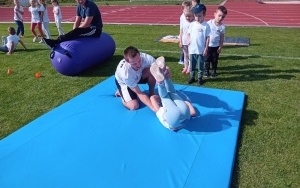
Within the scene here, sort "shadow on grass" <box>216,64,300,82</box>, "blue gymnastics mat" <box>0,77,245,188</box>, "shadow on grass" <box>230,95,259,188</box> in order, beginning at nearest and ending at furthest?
1. "blue gymnastics mat" <box>0,77,245,188</box>
2. "shadow on grass" <box>230,95,259,188</box>
3. "shadow on grass" <box>216,64,300,82</box>

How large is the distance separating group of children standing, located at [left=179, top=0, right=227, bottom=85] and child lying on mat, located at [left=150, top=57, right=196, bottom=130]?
6.20 feet

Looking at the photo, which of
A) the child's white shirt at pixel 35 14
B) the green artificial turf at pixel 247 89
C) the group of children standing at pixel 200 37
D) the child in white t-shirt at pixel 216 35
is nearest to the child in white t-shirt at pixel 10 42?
the green artificial turf at pixel 247 89

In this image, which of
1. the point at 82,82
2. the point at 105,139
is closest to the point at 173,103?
the point at 105,139

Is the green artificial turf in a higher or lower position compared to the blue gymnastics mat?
lower

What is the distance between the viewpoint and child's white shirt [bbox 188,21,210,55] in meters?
5.95

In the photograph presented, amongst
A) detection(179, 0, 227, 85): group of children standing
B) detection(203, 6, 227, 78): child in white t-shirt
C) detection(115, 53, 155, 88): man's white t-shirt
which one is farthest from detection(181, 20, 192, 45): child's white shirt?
detection(115, 53, 155, 88): man's white t-shirt

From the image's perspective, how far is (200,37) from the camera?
235 inches

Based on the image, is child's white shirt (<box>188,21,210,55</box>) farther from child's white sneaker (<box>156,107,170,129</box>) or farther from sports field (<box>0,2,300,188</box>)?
child's white sneaker (<box>156,107,170,129</box>)

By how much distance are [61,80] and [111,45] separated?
1.83 meters

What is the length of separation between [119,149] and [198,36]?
10.1 feet

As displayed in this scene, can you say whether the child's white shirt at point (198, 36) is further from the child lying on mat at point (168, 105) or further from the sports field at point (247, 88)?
the child lying on mat at point (168, 105)

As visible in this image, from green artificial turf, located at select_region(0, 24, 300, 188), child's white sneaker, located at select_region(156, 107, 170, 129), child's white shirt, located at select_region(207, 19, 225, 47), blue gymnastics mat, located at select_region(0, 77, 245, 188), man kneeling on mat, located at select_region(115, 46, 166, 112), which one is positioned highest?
child's white shirt, located at select_region(207, 19, 225, 47)

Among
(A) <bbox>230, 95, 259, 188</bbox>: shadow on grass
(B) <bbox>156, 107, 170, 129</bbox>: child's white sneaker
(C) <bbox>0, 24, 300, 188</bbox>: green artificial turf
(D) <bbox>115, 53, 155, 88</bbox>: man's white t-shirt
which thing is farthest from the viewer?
(D) <bbox>115, 53, 155, 88</bbox>: man's white t-shirt

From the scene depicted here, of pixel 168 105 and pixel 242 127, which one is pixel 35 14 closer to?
pixel 168 105
